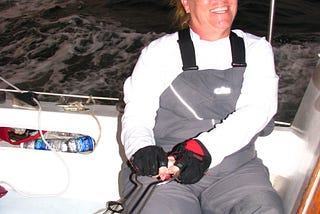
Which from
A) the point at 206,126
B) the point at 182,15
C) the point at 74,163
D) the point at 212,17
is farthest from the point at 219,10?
the point at 74,163

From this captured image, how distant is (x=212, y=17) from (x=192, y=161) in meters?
0.44

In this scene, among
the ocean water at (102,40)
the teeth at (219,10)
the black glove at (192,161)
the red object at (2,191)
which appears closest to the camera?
the black glove at (192,161)

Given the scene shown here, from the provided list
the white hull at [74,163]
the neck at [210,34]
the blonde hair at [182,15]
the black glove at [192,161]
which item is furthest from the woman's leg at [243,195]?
the blonde hair at [182,15]

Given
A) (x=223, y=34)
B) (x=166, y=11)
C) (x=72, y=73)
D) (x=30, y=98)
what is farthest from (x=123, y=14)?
(x=223, y=34)

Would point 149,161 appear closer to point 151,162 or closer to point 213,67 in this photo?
point 151,162

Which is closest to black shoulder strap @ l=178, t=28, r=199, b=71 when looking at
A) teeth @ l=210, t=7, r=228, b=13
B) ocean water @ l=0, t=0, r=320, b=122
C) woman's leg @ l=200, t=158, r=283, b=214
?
teeth @ l=210, t=7, r=228, b=13

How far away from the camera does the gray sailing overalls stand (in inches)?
50.1

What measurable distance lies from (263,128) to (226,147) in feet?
0.58

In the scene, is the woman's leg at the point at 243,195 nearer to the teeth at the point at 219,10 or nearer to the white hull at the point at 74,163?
the white hull at the point at 74,163

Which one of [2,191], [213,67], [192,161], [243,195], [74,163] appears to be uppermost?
[213,67]

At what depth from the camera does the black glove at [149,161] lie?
1.19m

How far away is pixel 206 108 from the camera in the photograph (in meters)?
1.36

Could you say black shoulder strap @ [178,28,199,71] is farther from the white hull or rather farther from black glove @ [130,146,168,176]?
the white hull

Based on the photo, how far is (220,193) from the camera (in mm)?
1286
